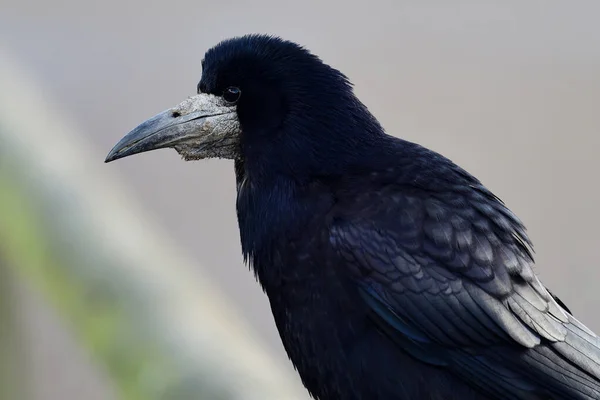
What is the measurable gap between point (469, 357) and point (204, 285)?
0.78 meters

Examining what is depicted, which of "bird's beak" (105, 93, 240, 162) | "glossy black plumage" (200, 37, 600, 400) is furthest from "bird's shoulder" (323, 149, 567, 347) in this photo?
"bird's beak" (105, 93, 240, 162)

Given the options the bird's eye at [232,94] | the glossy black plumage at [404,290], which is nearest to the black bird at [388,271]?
the glossy black plumage at [404,290]

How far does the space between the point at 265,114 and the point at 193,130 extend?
0.73 feet

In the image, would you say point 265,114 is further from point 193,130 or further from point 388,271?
point 388,271

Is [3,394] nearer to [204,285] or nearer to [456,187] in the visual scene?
[204,285]

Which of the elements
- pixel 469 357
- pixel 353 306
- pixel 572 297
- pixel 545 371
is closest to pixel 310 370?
pixel 353 306

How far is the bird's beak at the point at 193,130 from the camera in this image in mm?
3402

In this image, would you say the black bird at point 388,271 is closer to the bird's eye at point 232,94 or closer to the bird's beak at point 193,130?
the bird's beak at point 193,130

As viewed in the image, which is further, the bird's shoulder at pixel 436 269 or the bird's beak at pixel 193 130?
the bird's beak at pixel 193 130

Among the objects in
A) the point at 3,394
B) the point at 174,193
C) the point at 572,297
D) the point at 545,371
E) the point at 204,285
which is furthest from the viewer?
the point at 174,193

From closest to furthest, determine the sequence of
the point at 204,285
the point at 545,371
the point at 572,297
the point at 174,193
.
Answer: the point at 545,371
the point at 204,285
the point at 572,297
the point at 174,193

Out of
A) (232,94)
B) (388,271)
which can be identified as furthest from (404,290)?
(232,94)

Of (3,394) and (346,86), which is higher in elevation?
(346,86)

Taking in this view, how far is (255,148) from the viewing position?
3422mm
